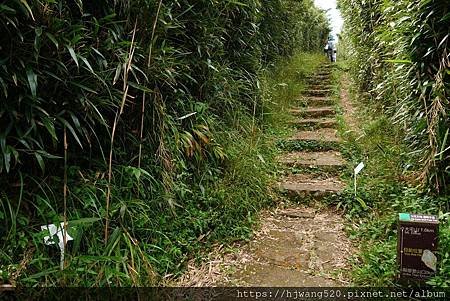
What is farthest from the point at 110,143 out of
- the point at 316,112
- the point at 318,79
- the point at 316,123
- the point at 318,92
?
the point at 318,79

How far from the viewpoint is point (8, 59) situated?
1.58 metres

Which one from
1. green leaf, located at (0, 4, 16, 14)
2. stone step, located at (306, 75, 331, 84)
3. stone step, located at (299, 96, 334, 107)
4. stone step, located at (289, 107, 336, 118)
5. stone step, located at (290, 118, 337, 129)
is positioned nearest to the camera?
green leaf, located at (0, 4, 16, 14)

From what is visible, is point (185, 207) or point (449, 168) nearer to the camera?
point (449, 168)

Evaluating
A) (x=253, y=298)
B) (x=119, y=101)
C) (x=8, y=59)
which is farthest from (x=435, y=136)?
(x=8, y=59)

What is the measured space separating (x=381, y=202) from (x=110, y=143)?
2.10 m

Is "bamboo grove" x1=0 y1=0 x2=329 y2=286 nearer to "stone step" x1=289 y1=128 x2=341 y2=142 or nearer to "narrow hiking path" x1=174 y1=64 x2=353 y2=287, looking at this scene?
"narrow hiking path" x1=174 y1=64 x2=353 y2=287

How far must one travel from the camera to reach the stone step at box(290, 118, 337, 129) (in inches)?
179

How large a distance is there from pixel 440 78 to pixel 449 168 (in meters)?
0.62

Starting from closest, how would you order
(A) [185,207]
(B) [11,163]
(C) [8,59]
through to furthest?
(C) [8,59], (B) [11,163], (A) [185,207]

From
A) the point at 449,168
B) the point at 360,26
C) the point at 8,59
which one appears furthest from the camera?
the point at 360,26

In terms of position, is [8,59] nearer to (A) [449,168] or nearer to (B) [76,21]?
(B) [76,21]

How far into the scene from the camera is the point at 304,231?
8.56ft

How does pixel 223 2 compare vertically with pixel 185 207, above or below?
above

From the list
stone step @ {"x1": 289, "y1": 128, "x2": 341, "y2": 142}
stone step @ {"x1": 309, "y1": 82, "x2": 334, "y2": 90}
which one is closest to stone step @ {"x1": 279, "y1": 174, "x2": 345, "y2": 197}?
stone step @ {"x1": 289, "y1": 128, "x2": 341, "y2": 142}
